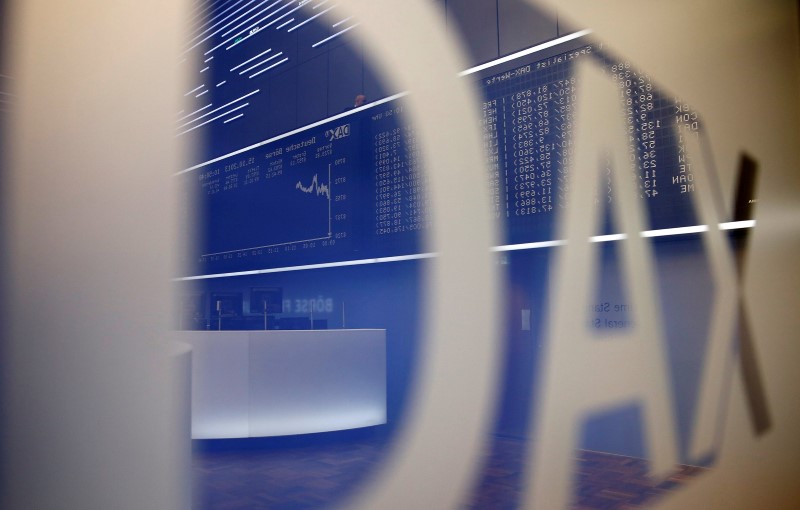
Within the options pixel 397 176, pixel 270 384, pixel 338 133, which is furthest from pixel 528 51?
pixel 270 384

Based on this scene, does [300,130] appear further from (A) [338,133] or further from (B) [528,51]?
(B) [528,51]

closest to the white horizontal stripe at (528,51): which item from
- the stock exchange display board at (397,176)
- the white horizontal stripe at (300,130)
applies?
the stock exchange display board at (397,176)

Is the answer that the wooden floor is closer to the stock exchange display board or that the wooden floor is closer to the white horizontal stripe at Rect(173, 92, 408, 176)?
the stock exchange display board

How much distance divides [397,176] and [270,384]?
1.50 meters

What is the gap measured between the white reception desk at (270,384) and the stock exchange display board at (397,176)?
30.5 inches

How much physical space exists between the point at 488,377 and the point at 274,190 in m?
2.19

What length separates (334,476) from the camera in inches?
108

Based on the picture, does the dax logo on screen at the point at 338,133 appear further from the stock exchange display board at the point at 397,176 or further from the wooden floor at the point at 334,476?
the wooden floor at the point at 334,476

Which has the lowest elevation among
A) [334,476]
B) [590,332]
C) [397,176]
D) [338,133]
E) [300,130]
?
[334,476]

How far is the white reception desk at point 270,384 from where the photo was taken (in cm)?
333

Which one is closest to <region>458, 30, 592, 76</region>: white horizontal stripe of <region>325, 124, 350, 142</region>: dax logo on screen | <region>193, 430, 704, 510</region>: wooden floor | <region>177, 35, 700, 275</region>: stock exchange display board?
<region>177, 35, 700, 275</region>: stock exchange display board

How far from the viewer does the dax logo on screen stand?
411cm

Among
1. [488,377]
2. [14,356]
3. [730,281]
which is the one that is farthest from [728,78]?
[14,356]

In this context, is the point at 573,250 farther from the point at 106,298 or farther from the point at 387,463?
the point at 106,298
